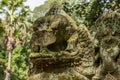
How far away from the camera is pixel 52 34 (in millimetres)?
4758

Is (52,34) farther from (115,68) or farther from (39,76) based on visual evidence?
(115,68)

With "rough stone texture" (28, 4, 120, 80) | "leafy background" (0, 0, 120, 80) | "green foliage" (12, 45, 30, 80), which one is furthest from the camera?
"green foliage" (12, 45, 30, 80)

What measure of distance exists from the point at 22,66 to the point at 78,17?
20.3 metres

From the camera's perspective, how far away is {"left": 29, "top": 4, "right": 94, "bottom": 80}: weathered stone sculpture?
180 inches

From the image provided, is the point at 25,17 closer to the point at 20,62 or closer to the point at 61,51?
the point at 20,62

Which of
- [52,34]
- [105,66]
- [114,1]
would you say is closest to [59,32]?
[52,34]

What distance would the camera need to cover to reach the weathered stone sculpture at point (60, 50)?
4.57 metres

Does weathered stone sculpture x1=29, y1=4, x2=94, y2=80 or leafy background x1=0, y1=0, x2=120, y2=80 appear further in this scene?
leafy background x1=0, y1=0, x2=120, y2=80

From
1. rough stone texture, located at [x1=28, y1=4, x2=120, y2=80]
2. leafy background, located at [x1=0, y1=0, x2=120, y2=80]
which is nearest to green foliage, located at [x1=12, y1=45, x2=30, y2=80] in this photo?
leafy background, located at [x1=0, y1=0, x2=120, y2=80]

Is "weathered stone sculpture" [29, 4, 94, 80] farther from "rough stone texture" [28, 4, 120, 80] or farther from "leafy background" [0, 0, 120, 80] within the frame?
"leafy background" [0, 0, 120, 80]

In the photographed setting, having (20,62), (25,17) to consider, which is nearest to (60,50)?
A: (25,17)

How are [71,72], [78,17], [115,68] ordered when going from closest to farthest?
[115,68]
[71,72]
[78,17]

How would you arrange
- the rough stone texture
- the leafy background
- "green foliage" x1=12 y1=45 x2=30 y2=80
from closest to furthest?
the rough stone texture, the leafy background, "green foliage" x1=12 y1=45 x2=30 y2=80

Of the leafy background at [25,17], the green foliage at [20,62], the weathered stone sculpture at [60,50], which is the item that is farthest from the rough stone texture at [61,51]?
the green foliage at [20,62]
